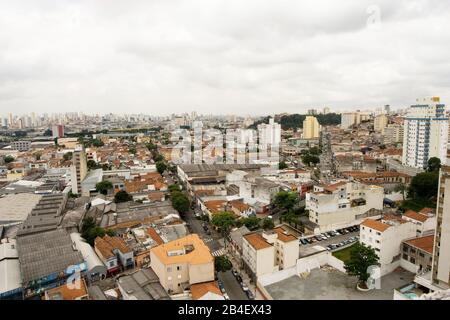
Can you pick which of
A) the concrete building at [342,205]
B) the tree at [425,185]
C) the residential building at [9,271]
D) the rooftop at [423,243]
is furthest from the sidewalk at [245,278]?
the tree at [425,185]

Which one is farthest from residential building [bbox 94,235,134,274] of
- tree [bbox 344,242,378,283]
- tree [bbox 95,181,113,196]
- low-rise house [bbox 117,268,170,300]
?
tree [bbox 95,181,113,196]

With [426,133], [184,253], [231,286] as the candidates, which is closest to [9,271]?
[184,253]

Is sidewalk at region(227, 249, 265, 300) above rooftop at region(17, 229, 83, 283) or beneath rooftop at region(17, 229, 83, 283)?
beneath

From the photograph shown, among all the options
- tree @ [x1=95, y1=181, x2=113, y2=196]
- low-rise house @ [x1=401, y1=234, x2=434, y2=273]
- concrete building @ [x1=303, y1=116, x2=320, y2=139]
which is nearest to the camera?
low-rise house @ [x1=401, y1=234, x2=434, y2=273]

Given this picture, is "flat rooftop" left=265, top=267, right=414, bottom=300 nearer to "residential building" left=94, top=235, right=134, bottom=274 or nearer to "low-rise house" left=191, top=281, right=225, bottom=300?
"low-rise house" left=191, top=281, right=225, bottom=300

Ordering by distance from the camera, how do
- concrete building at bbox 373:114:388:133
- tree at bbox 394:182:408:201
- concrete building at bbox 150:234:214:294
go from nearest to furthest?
1. concrete building at bbox 150:234:214:294
2. tree at bbox 394:182:408:201
3. concrete building at bbox 373:114:388:133
